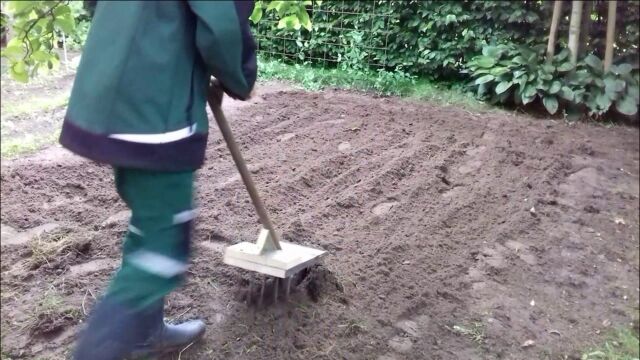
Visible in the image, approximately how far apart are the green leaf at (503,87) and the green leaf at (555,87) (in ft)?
1.67

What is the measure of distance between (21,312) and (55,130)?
1.99 metres

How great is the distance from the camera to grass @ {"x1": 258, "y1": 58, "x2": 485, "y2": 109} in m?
5.00

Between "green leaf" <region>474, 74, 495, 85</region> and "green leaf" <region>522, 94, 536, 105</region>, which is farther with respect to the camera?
"green leaf" <region>474, 74, 495, 85</region>

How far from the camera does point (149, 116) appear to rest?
1615 mm

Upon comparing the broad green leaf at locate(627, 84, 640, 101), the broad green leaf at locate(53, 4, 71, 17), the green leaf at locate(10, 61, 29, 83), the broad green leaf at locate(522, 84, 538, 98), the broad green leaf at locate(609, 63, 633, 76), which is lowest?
the broad green leaf at locate(522, 84, 538, 98)

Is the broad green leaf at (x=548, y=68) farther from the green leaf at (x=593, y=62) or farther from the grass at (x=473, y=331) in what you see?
the grass at (x=473, y=331)

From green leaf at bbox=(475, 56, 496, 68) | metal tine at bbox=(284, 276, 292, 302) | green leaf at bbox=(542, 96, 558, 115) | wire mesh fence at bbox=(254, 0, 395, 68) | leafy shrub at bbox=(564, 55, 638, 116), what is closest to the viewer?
metal tine at bbox=(284, 276, 292, 302)

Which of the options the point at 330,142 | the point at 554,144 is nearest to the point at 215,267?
the point at 330,142

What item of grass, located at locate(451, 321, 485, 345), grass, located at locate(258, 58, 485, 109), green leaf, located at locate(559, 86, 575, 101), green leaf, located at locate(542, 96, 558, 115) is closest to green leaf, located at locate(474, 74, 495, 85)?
grass, located at locate(258, 58, 485, 109)

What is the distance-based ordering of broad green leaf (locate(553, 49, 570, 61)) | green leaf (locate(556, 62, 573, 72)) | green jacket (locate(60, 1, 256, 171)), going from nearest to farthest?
green jacket (locate(60, 1, 256, 171)) < broad green leaf (locate(553, 49, 570, 61)) < green leaf (locate(556, 62, 573, 72))

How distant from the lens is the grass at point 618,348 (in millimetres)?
2006

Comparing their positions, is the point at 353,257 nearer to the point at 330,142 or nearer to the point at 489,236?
the point at 489,236

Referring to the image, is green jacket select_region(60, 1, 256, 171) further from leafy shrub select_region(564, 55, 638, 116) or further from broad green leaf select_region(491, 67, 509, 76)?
broad green leaf select_region(491, 67, 509, 76)

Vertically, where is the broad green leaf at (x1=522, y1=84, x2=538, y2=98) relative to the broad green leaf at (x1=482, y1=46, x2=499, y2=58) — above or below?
below
